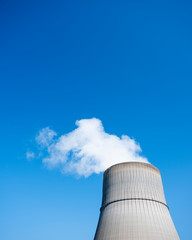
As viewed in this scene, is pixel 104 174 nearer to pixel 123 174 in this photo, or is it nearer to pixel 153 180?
pixel 123 174

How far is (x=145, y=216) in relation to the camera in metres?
11.2

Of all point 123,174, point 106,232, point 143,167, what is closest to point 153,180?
point 143,167

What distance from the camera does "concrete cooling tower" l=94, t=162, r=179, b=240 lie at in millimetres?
10656

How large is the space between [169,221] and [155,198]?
53.9 inches

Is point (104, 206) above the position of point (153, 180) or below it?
below

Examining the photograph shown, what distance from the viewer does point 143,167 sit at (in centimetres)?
1323

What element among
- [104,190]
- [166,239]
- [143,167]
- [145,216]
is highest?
[143,167]

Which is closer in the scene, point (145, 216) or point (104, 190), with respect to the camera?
point (145, 216)

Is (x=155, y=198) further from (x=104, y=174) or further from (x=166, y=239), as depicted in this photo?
(x=104, y=174)

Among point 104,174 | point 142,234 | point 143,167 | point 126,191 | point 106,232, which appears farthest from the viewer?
point 104,174

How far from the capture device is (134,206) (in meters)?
11.6

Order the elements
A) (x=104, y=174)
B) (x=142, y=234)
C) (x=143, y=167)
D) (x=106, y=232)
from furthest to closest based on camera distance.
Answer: (x=104, y=174)
(x=143, y=167)
(x=106, y=232)
(x=142, y=234)

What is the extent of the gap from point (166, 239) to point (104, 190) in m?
4.57

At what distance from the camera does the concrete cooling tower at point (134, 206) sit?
10.7 meters
